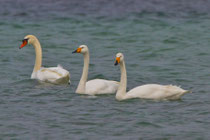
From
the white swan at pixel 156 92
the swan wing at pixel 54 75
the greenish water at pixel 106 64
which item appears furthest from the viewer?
the swan wing at pixel 54 75

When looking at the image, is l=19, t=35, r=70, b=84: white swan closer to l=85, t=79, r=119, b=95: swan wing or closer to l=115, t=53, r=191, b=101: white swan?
l=85, t=79, r=119, b=95: swan wing

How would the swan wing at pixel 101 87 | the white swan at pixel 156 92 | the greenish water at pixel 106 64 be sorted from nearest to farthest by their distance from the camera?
the greenish water at pixel 106 64
the white swan at pixel 156 92
the swan wing at pixel 101 87

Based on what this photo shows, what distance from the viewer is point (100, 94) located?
13.1 m

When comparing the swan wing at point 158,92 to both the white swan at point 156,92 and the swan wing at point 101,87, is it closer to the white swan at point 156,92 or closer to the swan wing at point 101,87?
the white swan at point 156,92

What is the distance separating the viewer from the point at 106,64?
1739 cm

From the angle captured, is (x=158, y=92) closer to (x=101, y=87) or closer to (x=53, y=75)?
(x=101, y=87)

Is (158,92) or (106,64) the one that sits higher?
(158,92)

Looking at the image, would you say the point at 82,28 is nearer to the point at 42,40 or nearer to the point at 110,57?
the point at 42,40

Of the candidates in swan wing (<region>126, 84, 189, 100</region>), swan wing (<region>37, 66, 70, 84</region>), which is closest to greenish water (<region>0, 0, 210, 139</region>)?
swan wing (<region>126, 84, 189, 100</region>)

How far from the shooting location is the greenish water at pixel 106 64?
1030 cm

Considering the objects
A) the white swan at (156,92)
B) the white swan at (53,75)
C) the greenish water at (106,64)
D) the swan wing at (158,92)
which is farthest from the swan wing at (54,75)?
the swan wing at (158,92)

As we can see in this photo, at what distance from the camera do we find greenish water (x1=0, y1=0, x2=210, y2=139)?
33.8 ft

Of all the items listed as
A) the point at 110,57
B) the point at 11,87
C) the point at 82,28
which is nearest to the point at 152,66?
the point at 110,57

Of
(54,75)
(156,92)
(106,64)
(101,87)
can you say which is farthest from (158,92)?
(106,64)
